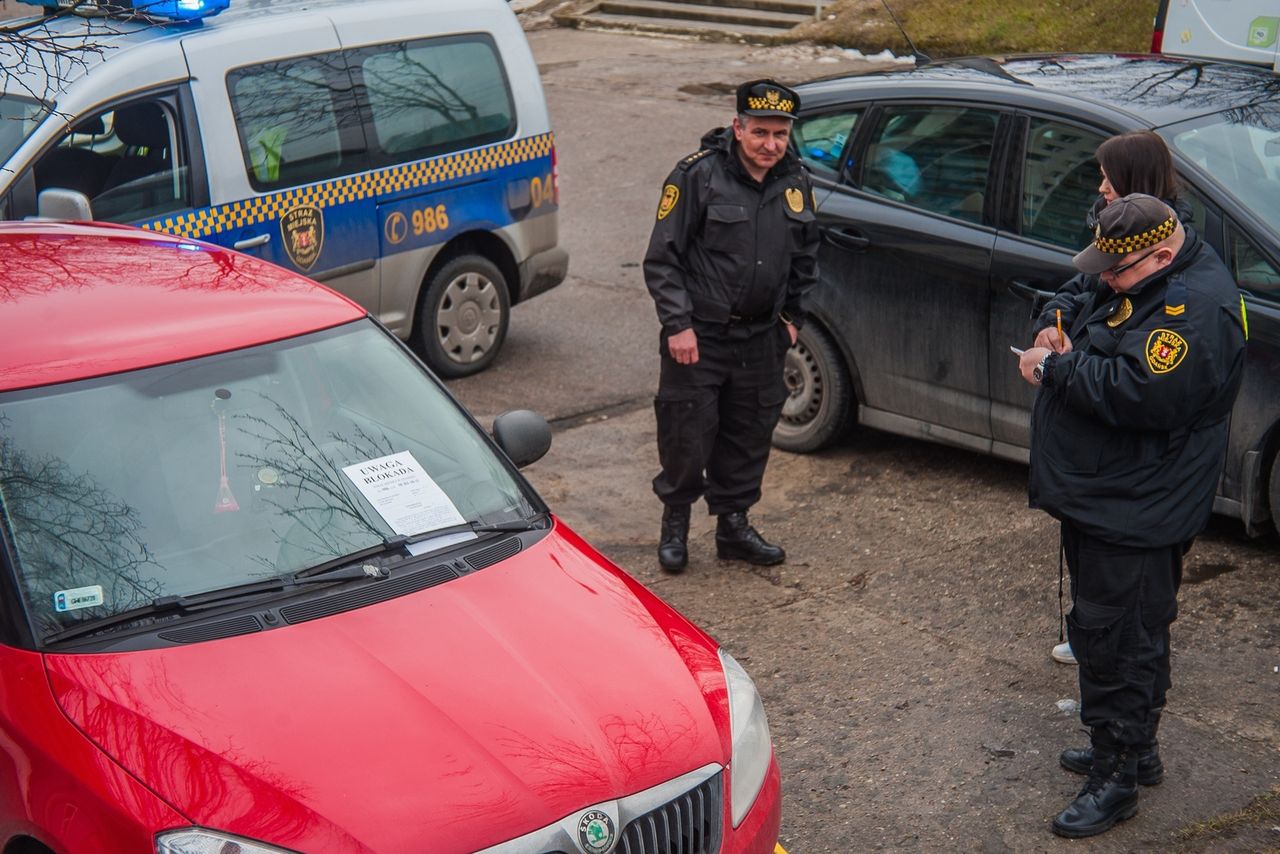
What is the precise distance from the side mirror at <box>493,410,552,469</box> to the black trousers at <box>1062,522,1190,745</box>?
1530 millimetres

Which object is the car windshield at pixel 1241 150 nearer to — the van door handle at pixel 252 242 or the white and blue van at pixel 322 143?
the white and blue van at pixel 322 143

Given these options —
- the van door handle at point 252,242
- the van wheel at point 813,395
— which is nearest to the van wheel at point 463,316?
the van door handle at point 252,242

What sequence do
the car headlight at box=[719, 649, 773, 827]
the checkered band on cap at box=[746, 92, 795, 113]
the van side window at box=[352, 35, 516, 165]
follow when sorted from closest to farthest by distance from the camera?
the car headlight at box=[719, 649, 773, 827]
the checkered band on cap at box=[746, 92, 795, 113]
the van side window at box=[352, 35, 516, 165]

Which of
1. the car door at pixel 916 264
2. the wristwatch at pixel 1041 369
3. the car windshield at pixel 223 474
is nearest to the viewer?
the car windshield at pixel 223 474

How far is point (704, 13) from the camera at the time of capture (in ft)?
65.1

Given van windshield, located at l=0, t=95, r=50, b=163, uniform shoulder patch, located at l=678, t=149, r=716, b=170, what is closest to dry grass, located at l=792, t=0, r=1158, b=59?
uniform shoulder patch, located at l=678, t=149, r=716, b=170

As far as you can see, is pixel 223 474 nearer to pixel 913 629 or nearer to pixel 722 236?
pixel 722 236

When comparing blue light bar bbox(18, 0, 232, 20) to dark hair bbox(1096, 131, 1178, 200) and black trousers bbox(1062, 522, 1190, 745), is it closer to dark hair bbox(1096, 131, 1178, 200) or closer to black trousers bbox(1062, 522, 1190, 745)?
dark hair bbox(1096, 131, 1178, 200)

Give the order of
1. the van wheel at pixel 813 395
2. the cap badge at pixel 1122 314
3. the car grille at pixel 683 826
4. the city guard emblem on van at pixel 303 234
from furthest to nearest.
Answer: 1. the city guard emblem on van at pixel 303 234
2. the van wheel at pixel 813 395
3. the cap badge at pixel 1122 314
4. the car grille at pixel 683 826

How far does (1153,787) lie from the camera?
4492 millimetres

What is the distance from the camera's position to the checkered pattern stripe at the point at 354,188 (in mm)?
7262

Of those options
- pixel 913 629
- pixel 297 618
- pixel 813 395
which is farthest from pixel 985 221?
pixel 297 618

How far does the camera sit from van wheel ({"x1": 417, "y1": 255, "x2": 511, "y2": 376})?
841 centimetres

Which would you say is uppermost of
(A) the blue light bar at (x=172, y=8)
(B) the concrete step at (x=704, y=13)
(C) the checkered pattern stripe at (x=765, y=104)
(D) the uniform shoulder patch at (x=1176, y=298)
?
(A) the blue light bar at (x=172, y=8)
